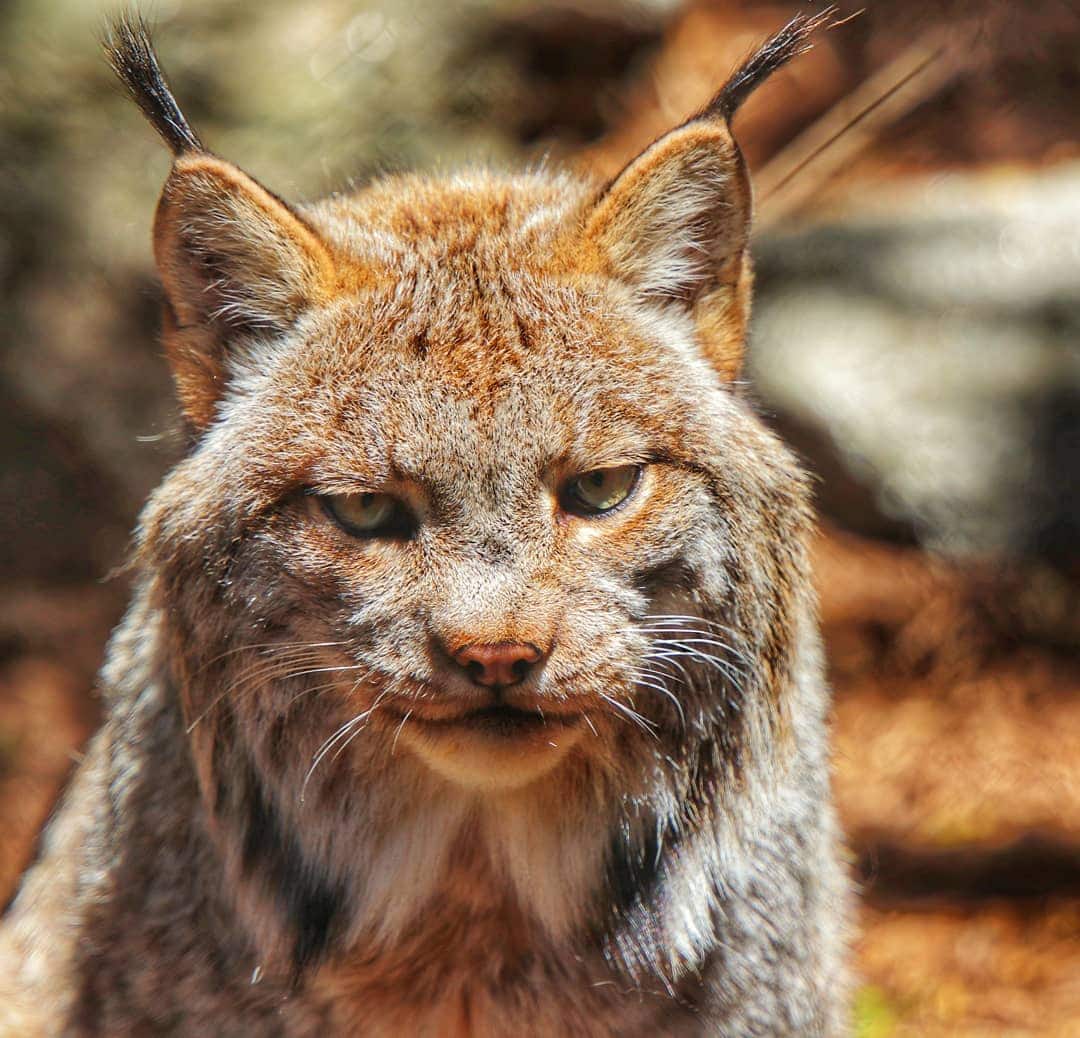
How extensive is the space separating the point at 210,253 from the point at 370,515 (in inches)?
26.0


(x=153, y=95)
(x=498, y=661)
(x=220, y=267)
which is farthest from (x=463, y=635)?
(x=153, y=95)

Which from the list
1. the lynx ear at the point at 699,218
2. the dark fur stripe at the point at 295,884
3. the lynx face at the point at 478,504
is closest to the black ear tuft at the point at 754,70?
the lynx ear at the point at 699,218

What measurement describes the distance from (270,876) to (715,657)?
3.70ft

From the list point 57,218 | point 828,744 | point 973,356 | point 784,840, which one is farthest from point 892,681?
point 57,218

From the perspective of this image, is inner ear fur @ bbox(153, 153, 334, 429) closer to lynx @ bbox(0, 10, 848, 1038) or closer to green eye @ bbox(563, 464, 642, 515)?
lynx @ bbox(0, 10, 848, 1038)

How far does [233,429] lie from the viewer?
2906 mm

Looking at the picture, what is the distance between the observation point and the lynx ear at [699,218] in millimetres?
2893

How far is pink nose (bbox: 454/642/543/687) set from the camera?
2.49 meters

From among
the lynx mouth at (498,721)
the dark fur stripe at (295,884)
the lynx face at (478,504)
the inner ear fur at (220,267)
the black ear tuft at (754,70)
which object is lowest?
the dark fur stripe at (295,884)

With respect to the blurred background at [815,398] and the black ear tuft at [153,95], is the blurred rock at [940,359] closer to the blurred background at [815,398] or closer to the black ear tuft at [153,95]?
the blurred background at [815,398]

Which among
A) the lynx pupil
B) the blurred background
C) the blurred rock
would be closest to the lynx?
the lynx pupil

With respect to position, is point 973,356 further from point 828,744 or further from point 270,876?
point 270,876

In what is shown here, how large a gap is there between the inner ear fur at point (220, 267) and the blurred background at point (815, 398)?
2721mm

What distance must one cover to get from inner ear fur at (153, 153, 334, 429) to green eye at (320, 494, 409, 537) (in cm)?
45
